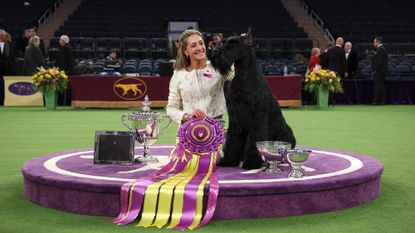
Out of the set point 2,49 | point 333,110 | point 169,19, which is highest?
point 169,19

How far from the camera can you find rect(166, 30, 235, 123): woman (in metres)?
4.39

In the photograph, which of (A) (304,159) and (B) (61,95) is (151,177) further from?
(B) (61,95)

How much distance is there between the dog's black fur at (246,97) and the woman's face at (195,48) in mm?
412

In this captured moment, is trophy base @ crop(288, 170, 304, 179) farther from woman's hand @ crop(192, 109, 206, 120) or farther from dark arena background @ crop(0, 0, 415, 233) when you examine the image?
woman's hand @ crop(192, 109, 206, 120)

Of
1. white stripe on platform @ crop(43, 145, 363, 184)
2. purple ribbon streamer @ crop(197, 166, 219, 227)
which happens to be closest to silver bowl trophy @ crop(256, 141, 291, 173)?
white stripe on platform @ crop(43, 145, 363, 184)

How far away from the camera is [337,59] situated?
1434cm

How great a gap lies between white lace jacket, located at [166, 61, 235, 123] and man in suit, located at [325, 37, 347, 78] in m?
10.3

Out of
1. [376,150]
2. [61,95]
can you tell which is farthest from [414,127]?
[61,95]

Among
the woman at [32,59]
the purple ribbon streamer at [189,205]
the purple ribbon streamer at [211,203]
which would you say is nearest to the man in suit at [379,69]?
the woman at [32,59]

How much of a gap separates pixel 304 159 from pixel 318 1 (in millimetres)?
22985

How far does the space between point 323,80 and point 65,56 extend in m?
6.12

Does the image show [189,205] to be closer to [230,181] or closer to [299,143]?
[230,181]

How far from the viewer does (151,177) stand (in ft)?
12.4

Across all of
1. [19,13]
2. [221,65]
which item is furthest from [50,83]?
[19,13]
